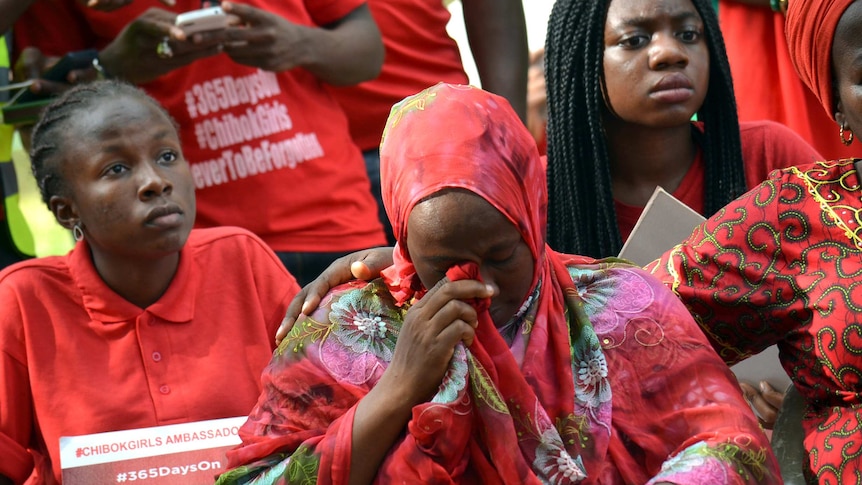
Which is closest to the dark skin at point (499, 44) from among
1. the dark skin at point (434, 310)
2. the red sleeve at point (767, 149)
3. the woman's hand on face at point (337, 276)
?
the red sleeve at point (767, 149)

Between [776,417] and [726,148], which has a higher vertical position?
[726,148]

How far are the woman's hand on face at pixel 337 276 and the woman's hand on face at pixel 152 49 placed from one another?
1.34 m

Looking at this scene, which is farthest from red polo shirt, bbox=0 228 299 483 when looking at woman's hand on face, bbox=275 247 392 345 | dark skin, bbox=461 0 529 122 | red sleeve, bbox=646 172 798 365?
dark skin, bbox=461 0 529 122

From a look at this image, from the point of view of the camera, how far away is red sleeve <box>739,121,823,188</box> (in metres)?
4.09

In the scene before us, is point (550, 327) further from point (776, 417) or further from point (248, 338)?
point (248, 338)

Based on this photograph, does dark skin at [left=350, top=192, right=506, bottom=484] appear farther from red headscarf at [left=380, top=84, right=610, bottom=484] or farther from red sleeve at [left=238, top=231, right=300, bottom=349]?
red sleeve at [left=238, top=231, right=300, bottom=349]

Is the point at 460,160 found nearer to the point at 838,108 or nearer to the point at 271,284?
the point at 838,108

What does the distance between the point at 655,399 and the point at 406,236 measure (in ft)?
2.05

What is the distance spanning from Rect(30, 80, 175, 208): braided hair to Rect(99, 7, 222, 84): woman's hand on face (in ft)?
0.83

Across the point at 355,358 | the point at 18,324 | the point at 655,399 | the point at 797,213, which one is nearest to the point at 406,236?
the point at 355,358

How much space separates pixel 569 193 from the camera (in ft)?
13.7

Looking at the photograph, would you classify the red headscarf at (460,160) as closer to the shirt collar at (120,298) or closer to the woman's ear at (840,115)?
the woman's ear at (840,115)

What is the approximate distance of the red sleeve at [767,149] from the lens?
4.09 m

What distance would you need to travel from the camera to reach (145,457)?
3201mm
